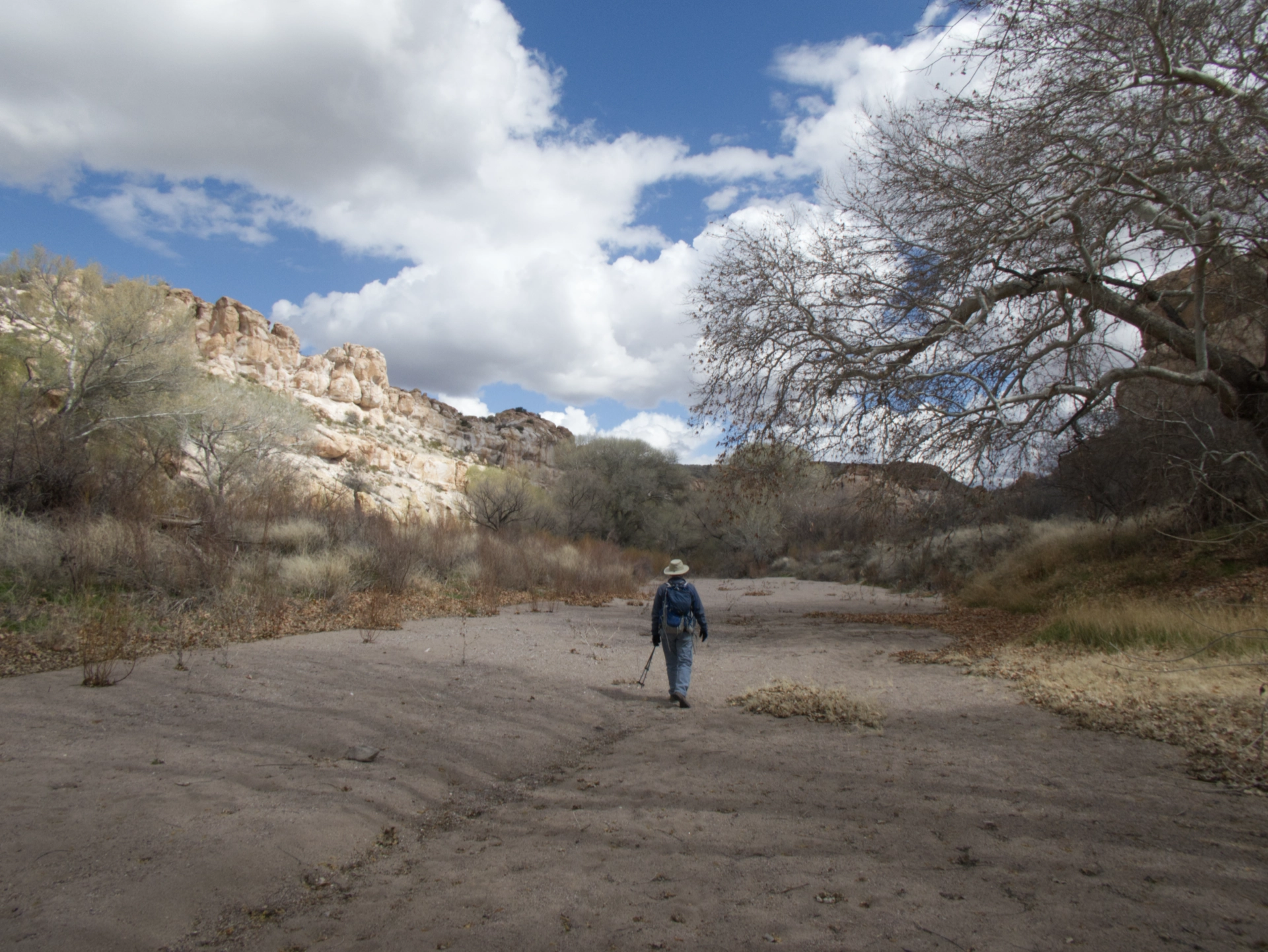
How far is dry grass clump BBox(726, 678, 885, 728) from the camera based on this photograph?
6.31m

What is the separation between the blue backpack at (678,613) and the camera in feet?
24.9

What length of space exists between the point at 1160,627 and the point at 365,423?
1974 inches

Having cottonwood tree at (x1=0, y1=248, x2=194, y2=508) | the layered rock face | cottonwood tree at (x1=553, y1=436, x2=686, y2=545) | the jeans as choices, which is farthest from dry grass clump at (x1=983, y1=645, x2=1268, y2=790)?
cottonwood tree at (x1=553, y1=436, x2=686, y2=545)

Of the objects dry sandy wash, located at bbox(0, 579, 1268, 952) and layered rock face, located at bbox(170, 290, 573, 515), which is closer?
dry sandy wash, located at bbox(0, 579, 1268, 952)

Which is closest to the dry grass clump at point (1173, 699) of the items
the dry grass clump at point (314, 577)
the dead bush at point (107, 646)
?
the dead bush at point (107, 646)

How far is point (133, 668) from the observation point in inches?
261

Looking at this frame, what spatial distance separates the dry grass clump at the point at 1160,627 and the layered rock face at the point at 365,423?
929 inches

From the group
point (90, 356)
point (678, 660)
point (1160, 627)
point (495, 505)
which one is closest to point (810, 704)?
point (678, 660)

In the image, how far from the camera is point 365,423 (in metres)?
50.3

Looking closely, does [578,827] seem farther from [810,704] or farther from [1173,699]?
[1173,699]

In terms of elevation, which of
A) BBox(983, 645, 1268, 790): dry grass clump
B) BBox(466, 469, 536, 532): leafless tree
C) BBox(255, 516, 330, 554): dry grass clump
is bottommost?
BBox(983, 645, 1268, 790): dry grass clump

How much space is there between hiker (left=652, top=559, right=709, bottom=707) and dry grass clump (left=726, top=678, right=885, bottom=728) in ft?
2.08

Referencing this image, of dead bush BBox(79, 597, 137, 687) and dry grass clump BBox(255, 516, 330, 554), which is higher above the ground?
dry grass clump BBox(255, 516, 330, 554)

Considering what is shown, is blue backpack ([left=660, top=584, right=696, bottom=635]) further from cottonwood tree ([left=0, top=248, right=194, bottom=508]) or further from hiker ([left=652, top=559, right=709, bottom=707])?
cottonwood tree ([left=0, top=248, right=194, bottom=508])
